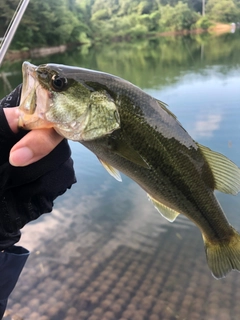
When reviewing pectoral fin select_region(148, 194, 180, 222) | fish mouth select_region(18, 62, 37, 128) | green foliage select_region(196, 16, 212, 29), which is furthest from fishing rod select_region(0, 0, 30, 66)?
green foliage select_region(196, 16, 212, 29)

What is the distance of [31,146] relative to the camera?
122 centimetres

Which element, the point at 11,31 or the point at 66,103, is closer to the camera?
the point at 66,103

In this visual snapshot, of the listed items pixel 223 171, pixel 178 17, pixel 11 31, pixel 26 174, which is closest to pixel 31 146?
pixel 26 174

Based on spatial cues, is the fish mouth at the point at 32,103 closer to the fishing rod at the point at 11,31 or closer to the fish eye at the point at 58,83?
the fish eye at the point at 58,83

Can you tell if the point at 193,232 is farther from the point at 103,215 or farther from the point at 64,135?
the point at 64,135

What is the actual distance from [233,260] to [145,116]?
0.84 meters

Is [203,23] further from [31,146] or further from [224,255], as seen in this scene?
[31,146]

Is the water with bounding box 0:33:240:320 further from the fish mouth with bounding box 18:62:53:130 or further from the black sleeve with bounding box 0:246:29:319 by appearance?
the fish mouth with bounding box 18:62:53:130

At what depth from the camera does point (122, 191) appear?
5859mm

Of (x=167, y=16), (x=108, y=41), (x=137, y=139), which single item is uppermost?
(x=137, y=139)

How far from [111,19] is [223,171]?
44658 mm

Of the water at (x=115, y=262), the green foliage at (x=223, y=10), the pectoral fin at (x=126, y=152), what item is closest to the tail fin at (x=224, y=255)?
the pectoral fin at (x=126, y=152)

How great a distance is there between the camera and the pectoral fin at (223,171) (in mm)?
1490

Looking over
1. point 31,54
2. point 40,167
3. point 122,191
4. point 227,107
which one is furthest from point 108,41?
point 40,167
